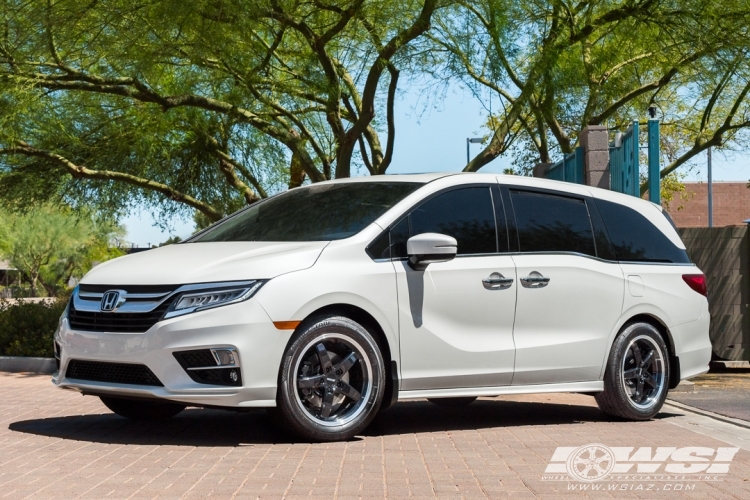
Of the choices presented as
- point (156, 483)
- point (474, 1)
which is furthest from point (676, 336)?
point (474, 1)

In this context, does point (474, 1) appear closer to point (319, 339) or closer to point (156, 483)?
point (319, 339)

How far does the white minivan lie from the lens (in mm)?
7285

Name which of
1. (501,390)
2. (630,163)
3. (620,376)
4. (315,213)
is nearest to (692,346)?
(620,376)

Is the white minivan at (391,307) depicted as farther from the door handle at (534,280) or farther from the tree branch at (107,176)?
the tree branch at (107,176)

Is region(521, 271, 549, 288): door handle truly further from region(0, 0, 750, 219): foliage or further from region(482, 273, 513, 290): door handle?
region(0, 0, 750, 219): foliage

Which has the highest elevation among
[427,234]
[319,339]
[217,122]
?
[217,122]

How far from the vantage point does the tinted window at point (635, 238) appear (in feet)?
31.9

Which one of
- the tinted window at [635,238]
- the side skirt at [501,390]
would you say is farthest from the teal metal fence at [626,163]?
the side skirt at [501,390]

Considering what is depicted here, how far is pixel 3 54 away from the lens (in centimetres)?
1750

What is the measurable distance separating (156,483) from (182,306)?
58.2 inches

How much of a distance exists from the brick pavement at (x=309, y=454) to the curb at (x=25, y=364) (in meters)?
4.57

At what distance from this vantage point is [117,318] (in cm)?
752

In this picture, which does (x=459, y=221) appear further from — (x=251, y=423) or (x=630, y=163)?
(x=630, y=163)

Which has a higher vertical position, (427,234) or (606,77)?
(606,77)
